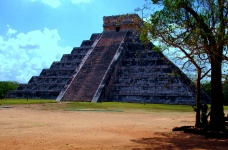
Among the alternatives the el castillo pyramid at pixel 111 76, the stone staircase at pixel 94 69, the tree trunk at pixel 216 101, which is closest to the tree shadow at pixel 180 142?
the tree trunk at pixel 216 101

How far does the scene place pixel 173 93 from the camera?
26.4 m

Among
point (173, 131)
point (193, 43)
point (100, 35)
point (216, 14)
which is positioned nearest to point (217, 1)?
point (216, 14)

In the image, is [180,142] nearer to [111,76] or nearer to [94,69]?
[111,76]

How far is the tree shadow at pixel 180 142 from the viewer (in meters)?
→ 8.15

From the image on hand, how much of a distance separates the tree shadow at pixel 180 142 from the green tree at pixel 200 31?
4.00 ft

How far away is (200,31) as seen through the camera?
31.1ft

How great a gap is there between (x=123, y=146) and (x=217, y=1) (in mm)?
5388

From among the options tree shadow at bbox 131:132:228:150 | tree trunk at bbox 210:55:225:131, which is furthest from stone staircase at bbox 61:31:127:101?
tree shadow at bbox 131:132:228:150

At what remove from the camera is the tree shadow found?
26.7ft

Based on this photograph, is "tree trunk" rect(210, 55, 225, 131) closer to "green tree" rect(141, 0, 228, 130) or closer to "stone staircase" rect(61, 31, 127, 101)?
"green tree" rect(141, 0, 228, 130)

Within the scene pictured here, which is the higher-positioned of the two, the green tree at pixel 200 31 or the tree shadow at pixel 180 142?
the green tree at pixel 200 31

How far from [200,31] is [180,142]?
318cm

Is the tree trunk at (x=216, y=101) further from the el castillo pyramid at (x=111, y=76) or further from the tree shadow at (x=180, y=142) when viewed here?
the el castillo pyramid at (x=111, y=76)

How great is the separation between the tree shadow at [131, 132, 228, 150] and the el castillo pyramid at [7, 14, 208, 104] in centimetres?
1486
